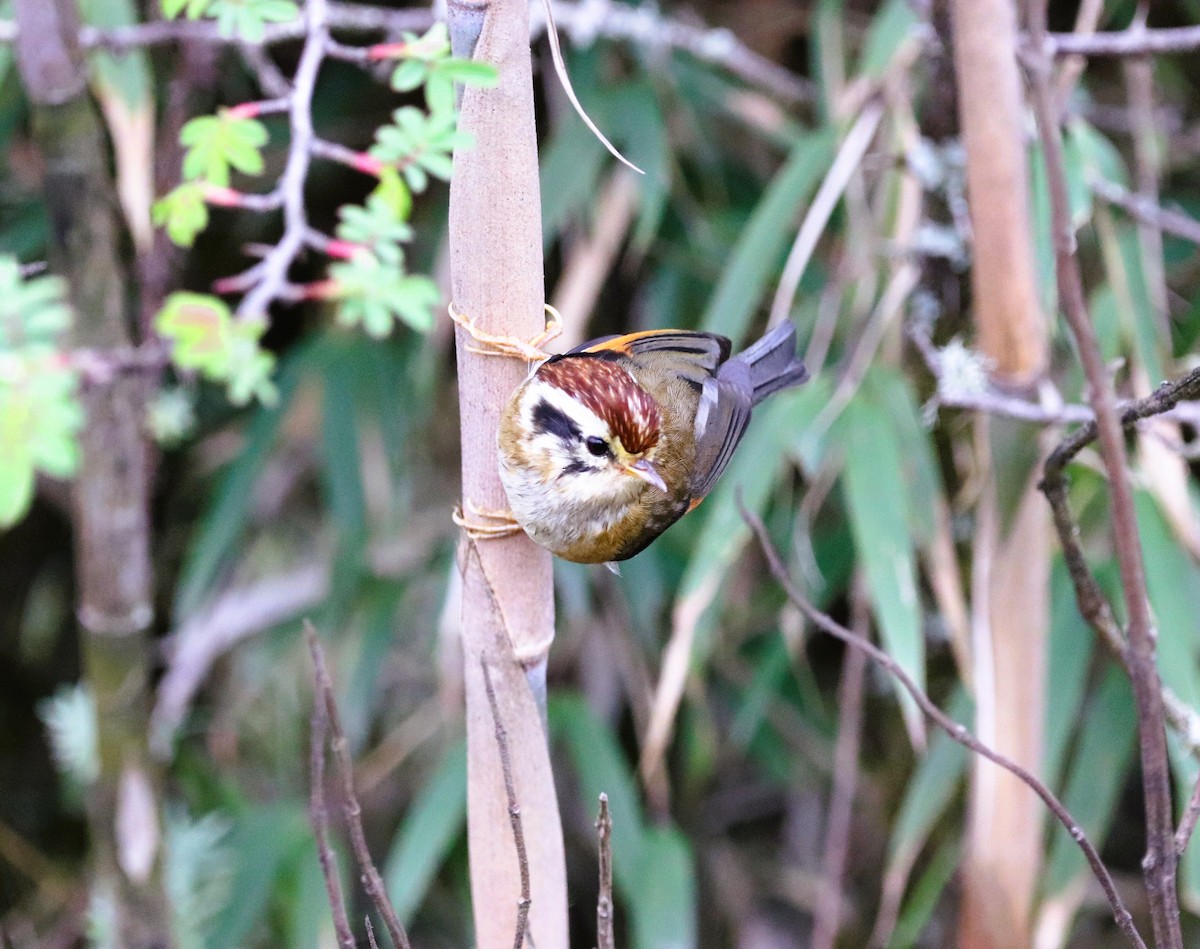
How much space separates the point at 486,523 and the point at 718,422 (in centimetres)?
59

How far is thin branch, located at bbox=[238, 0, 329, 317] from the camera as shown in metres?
0.93

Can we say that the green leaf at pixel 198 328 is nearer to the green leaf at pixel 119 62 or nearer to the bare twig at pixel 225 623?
the green leaf at pixel 119 62

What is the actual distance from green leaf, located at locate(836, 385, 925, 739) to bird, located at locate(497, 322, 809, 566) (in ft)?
0.69

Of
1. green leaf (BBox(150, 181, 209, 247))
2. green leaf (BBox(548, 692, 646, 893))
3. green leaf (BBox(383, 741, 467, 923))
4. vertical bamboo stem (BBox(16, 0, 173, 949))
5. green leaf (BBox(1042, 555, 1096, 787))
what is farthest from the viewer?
green leaf (BBox(548, 692, 646, 893))

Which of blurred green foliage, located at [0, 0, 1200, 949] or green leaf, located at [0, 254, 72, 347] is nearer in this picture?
green leaf, located at [0, 254, 72, 347]

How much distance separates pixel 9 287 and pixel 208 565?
1.44m

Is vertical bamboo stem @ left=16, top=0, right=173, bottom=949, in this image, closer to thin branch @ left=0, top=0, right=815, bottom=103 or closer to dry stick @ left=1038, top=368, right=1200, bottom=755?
thin branch @ left=0, top=0, right=815, bottom=103

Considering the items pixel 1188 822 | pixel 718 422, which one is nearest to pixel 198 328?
pixel 718 422

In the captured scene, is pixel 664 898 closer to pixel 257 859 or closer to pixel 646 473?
pixel 257 859

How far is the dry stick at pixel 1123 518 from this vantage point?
58cm

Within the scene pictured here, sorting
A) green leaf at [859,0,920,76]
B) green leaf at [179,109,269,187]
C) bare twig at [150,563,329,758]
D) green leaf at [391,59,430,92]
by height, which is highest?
green leaf at [859,0,920,76]

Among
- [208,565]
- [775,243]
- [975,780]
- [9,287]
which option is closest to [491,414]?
[9,287]

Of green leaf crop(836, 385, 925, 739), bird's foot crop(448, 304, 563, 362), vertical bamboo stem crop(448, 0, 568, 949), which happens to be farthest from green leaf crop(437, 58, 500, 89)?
green leaf crop(836, 385, 925, 739)

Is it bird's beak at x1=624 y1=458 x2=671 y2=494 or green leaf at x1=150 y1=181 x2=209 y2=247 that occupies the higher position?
green leaf at x1=150 y1=181 x2=209 y2=247
